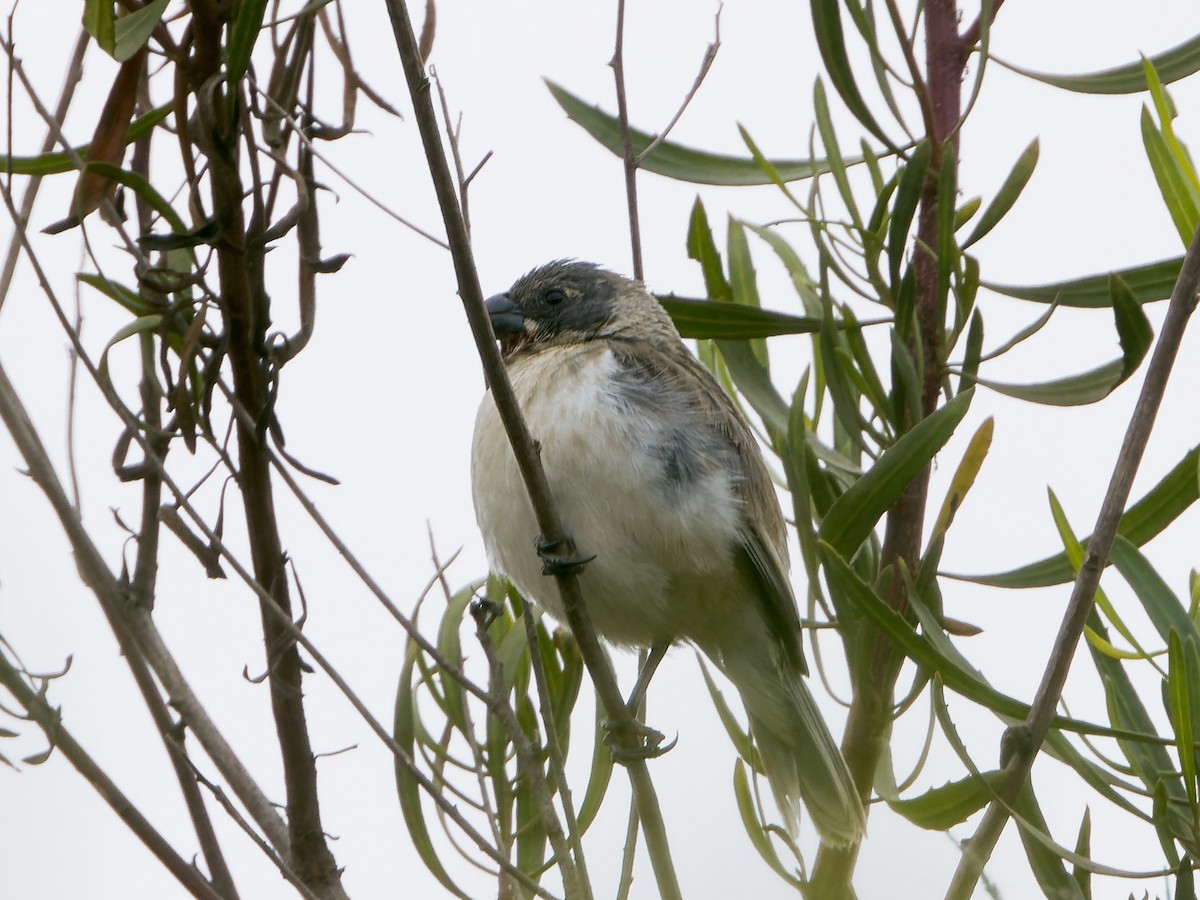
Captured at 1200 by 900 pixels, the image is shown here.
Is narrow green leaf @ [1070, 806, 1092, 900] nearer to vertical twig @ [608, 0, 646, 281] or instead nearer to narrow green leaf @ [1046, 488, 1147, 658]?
narrow green leaf @ [1046, 488, 1147, 658]

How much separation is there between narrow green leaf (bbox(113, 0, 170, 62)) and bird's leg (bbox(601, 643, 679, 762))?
4.51ft

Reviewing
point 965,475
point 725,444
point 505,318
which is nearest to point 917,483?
point 965,475

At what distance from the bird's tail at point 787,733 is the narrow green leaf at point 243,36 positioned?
8.07 ft

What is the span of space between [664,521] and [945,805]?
1.49 m

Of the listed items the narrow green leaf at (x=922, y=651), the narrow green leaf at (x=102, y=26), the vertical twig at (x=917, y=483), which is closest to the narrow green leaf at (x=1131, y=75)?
the vertical twig at (x=917, y=483)

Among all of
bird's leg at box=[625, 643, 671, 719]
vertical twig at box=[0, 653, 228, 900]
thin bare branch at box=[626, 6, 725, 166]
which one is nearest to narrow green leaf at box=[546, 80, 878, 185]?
thin bare branch at box=[626, 6, 725, 166]

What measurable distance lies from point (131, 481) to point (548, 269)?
7.80ft

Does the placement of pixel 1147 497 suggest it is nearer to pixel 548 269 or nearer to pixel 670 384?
pixel 670 384

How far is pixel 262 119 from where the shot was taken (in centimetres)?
238

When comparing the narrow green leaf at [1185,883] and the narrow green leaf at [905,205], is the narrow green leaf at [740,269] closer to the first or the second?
the narrow green leaf at [905,205]

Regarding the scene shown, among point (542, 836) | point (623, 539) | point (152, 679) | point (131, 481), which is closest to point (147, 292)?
point (131, 481)

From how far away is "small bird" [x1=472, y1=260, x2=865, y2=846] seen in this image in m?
3.61

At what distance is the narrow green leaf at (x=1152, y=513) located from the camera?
2.36 meters

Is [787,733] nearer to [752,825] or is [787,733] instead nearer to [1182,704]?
[752,825]
